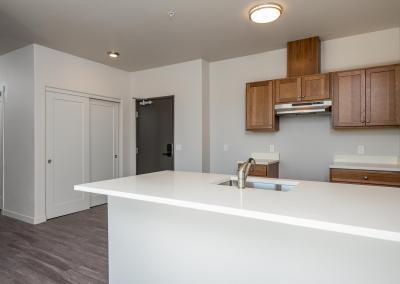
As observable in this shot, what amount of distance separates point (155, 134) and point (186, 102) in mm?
966

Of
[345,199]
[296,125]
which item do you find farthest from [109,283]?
[296,125]

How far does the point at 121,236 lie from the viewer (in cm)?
206

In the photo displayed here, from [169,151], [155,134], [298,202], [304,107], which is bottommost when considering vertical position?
[298,202]

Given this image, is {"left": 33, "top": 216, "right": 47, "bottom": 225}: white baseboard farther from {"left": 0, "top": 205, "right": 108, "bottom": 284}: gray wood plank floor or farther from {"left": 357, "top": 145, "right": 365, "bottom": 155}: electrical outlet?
{"left": 357, "top": 145, "right": 365, "bottom": 155}: electrical outlet

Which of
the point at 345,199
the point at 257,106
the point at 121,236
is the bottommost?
the point at 121,236

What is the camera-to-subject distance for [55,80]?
13.2ft

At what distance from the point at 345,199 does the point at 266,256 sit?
0.54 m

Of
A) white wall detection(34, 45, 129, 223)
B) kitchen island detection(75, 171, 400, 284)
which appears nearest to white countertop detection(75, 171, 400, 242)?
kitchen island detection(75, 171, 400, 284)

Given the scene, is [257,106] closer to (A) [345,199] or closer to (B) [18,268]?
(A) [345,199]

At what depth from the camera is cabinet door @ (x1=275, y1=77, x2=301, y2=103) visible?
362 cm

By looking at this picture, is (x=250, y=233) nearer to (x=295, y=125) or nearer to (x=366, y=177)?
(x=366, y=177)

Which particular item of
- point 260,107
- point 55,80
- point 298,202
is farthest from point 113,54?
point 298,202

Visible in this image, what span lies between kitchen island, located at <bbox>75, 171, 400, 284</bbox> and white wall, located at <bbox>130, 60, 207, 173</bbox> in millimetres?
2468

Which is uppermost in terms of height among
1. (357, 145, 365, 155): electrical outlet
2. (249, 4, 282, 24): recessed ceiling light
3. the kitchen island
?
(249, 4, 282, 24): recessed ceiling light
